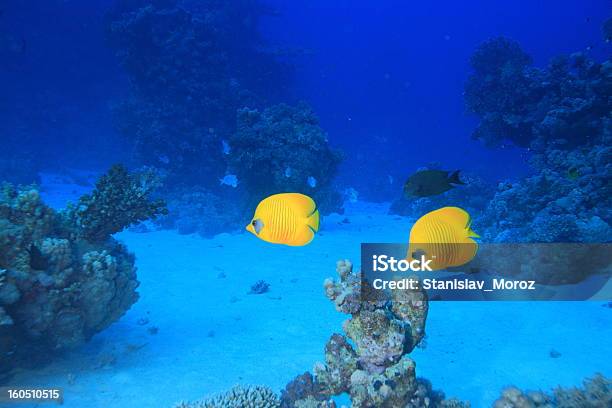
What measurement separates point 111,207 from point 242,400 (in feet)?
13.2

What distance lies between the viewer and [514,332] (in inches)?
240

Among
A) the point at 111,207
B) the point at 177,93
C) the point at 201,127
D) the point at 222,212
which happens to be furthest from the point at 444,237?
the point at 177,93

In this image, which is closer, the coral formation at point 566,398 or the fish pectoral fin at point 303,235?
the fish pectoral fin at point 303,235

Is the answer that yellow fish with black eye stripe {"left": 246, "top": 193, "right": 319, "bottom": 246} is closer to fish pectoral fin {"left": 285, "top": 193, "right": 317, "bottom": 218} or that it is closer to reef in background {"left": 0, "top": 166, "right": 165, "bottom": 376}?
fish pectoral fin {"left": 285, "top": 193, "right": 317, "bottom": 218}

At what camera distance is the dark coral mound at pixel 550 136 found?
8.15 metres

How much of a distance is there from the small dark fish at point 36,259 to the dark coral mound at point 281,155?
28.7ft

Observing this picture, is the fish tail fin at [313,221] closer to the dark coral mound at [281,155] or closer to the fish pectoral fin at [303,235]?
the fish pectoral fin at [303,235]

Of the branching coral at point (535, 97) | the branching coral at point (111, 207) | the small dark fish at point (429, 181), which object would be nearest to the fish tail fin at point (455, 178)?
the small dark fish at point (429, 181)

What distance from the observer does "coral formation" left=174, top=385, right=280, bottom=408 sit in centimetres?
391

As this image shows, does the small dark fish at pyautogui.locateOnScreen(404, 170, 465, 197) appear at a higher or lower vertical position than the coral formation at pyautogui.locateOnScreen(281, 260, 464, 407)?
higher

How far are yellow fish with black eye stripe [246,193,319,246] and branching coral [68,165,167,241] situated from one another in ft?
14.6

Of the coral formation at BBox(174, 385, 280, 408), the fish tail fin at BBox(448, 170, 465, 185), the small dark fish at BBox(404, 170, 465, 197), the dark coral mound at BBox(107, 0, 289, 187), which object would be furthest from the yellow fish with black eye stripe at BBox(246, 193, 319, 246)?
the dark coral mound at BBox(107, 0, 289, 187)

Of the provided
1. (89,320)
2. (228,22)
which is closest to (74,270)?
(89,320)

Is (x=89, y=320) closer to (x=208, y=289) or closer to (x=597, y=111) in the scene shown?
(x=208, y=289)
